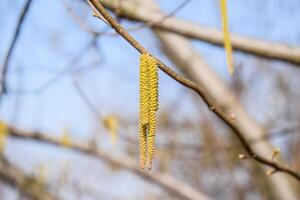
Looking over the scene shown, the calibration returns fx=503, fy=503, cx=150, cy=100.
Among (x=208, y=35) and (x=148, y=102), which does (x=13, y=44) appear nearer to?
(x=148, y=102)

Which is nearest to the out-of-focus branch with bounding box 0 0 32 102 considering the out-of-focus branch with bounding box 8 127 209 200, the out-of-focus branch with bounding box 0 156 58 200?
the out-of-focus branch with bounding box 8 127 209 200

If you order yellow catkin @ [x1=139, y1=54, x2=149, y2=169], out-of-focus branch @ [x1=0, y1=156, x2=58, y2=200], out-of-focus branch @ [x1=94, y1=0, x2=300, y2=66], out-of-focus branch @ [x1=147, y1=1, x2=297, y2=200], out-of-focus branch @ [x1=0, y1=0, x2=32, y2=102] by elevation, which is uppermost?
out-of-focus branch @ [x1=147, y1=1, x2=297, y2=200]

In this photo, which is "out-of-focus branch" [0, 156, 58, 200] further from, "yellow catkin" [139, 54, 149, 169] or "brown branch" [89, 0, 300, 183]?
"yellow catkin" [139, 54, 149, 169]

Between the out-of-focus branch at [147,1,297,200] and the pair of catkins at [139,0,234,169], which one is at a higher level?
the out-of-focus branch at [147,1,297,200]

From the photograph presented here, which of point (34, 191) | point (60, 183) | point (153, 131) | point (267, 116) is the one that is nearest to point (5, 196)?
point (34, 191)

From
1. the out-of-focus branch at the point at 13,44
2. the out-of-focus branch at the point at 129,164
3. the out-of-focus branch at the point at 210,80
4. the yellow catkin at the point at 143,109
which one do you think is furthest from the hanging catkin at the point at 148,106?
the out-of-focus branch at the point at 210,80

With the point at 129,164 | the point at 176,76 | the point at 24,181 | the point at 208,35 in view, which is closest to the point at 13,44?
the point at 176,76

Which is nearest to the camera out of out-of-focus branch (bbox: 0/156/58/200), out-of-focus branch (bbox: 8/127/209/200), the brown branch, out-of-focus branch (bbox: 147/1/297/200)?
the brown branch
